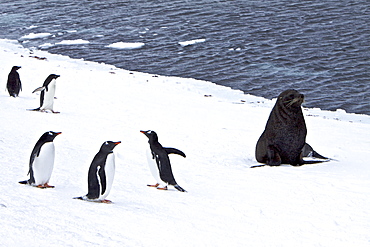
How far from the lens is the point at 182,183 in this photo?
6.44 metres

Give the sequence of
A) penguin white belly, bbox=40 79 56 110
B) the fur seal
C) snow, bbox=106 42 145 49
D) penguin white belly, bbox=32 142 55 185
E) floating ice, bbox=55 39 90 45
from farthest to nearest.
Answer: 1. floating ice, bbox=55 39 90 45
2. snow, bbox=106 42 145 49
3. penguin white belly, bbox=40 79 56 110
4. the fur seal
5. penguin white belly, bbox=32 142 55 185

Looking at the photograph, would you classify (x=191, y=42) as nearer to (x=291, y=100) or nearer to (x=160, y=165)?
(x=291, y=100)

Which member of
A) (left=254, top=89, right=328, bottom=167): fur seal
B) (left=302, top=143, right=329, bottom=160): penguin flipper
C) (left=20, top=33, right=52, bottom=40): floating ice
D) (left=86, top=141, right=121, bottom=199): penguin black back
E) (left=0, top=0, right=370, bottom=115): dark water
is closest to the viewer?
(left=86, top=141, right=121, bottom=199): penguin black back

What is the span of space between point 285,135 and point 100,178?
3.71 meters

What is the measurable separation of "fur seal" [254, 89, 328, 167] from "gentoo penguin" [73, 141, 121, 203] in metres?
3.35

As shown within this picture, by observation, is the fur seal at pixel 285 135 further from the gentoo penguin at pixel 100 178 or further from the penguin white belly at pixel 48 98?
the penguin white belly at pixel 48 98

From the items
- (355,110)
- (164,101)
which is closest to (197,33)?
(355,110)

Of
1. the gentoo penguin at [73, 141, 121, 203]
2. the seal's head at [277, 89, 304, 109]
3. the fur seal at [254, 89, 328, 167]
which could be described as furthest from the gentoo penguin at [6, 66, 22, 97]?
the gentoo penguin at [73, 141, 121, 203]

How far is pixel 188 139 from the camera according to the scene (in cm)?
919

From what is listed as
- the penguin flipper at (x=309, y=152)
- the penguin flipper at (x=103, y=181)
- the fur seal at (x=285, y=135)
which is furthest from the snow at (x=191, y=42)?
the penguin flipper at (x=103, y=181)

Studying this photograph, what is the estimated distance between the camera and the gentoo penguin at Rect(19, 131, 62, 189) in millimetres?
5211

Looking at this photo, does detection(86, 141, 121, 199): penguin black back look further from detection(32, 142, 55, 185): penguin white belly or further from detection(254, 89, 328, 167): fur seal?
detection(254, 89, 328, 167): fur seal

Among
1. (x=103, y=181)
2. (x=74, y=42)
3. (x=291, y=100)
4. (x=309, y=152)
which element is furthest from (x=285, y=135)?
(x=74, y=42)

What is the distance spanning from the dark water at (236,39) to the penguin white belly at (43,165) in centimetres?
1188
